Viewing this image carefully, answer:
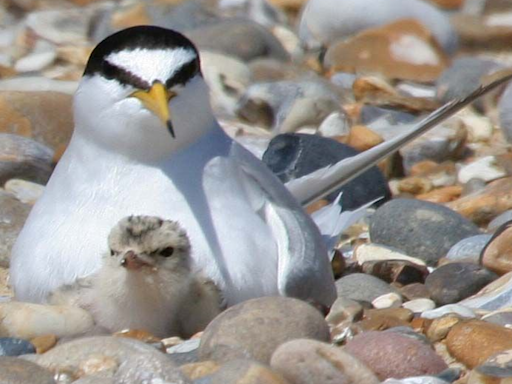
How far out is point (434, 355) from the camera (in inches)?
141

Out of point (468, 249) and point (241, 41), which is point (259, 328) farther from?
point (241, 41)

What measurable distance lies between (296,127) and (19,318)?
3137 millimetres

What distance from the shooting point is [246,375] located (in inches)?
127

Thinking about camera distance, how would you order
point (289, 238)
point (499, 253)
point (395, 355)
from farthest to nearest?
→ point (499, 253), point (289, 238), point (395, 355)

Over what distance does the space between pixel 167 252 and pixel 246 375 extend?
0.74 m

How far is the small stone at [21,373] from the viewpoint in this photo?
329cm

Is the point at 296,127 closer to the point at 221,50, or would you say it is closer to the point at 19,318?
the point at 221,50

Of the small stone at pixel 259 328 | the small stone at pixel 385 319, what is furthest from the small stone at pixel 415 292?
the small stone at pixel 259 328

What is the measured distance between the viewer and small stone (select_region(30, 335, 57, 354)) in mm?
3774

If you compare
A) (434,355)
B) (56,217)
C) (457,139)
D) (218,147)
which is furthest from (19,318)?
(457,139)

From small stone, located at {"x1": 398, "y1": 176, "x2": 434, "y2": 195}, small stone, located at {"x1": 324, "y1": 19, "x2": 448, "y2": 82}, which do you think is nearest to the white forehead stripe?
small stone, located at {"x1": 398, "y1": 176, "x2": 434, "y2": 195}

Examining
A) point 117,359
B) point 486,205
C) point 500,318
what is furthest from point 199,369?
point 486,205

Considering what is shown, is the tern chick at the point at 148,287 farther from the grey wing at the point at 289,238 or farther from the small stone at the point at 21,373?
the small stone at the point at 21,373

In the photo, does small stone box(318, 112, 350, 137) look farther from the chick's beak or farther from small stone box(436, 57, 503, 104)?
the chick's beak
